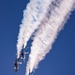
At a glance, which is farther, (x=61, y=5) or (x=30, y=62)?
(x=30, y=62)

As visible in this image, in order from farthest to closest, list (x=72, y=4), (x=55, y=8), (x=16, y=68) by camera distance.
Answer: (x=16, y=68) → (x=55, y=8) → (x=72, y=4)

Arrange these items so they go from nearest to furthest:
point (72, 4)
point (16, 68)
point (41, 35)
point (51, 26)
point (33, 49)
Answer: point (72, 4), point (51, 26), point (41, 35), point (33, 49), point (16, 68)

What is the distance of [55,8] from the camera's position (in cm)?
552

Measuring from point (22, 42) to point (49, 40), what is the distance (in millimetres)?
809

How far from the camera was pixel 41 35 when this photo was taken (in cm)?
654

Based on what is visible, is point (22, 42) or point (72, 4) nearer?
point (72, 4)

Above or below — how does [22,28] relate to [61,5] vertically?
above

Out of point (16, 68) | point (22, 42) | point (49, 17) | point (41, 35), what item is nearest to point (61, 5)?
point (49, 17)

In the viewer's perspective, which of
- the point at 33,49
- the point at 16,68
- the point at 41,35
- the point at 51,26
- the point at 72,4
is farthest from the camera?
the point at 16,68

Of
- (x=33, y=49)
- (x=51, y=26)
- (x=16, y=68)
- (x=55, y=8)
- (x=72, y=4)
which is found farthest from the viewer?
(x=16, y=68)

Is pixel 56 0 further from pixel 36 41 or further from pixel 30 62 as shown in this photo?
pixel 30 62

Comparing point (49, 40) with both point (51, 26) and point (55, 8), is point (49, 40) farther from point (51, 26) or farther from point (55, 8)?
point (55, 8)

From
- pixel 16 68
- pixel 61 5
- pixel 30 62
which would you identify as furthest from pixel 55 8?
pixel 16 68

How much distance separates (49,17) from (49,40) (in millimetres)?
898
